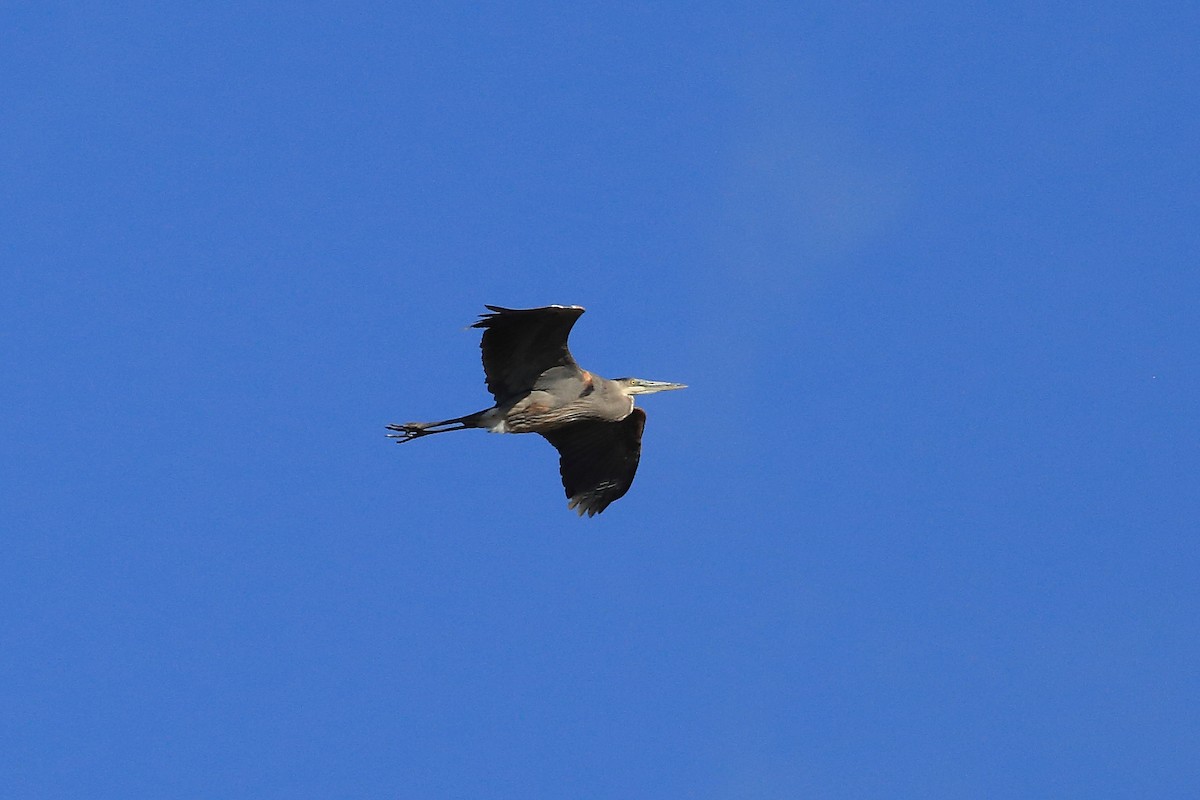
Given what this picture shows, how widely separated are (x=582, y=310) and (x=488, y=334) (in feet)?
3.50

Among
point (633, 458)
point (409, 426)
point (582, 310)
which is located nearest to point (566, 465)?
point (633, 458)

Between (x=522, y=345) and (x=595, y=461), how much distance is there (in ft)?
9.05

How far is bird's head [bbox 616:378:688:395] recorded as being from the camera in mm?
19378

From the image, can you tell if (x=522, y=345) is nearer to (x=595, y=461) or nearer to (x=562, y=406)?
(x=562, y=406)

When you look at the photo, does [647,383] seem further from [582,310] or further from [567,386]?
[582,310]

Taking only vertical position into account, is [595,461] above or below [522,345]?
above

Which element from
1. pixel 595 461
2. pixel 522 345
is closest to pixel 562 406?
→ pixel 522 345

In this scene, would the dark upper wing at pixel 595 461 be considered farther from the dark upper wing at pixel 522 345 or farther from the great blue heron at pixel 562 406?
the dark upper wing at pixel 522 345

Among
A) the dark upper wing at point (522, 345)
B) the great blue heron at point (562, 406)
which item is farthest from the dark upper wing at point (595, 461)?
the dark upper wing at point (522, 345)

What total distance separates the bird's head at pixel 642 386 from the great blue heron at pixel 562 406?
1 cm

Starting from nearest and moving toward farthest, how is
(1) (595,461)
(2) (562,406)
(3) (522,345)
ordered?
(3) (522,345) → (2) (562,406) → (1) (595,461)

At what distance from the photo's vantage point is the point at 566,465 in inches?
777

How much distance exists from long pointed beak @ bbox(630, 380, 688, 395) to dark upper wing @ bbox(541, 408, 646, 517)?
466 mm

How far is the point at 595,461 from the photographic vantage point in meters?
19.8
